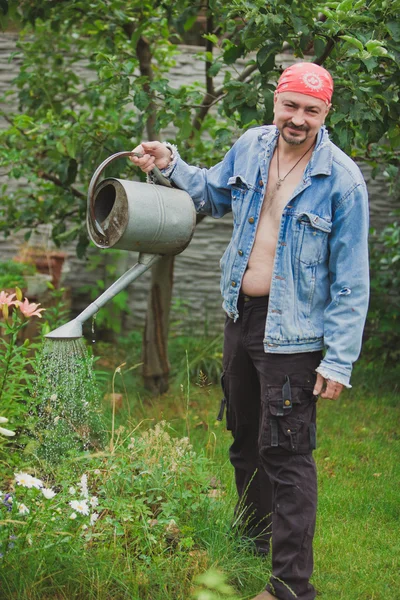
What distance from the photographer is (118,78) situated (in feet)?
13.5

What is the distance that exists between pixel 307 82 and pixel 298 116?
0.35ft

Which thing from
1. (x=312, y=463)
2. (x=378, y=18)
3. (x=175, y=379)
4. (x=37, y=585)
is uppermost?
(x=378, y=18)

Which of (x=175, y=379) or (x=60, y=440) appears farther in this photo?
(x=175, y=379)

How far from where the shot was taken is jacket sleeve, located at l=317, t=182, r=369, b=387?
99.1 inches

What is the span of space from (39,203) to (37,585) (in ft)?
10.2

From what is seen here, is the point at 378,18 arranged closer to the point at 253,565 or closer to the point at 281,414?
the point at 281,414

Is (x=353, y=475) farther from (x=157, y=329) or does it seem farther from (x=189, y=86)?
(x=189, y=86)

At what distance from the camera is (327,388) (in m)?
2.54

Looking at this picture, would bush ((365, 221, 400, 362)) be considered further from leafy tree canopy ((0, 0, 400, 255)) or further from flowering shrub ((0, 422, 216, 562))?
flowering shrub ((0, 422, 216, 562))

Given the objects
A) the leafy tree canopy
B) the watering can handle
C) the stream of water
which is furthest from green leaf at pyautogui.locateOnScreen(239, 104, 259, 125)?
the stream of water

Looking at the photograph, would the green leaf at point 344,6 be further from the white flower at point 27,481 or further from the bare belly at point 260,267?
the white flower at point 27,481

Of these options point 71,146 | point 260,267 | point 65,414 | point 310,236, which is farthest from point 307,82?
point 71,146

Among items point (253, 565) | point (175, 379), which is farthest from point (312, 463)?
point (175, 379)

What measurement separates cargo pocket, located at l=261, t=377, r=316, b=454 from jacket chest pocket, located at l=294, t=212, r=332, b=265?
0.39 m
